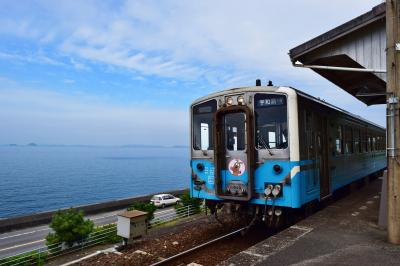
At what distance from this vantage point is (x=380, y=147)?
18.1 m

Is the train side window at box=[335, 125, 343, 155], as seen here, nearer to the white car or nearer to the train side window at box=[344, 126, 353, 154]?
the train side window at box=[344, 126, 353, 154]

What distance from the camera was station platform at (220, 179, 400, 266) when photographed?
541 centimetres

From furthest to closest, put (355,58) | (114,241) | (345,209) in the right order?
(114,241)
(345,209)
(355,58)

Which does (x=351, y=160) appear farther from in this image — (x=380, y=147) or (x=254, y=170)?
(x=380, y=147)

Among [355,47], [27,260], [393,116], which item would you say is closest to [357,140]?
[355,47]

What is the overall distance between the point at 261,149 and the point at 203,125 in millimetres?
1729

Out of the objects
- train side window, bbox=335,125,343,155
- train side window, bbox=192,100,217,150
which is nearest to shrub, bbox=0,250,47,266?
train side window, bbox=192,100,217,150

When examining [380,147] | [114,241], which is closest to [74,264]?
[114,241]


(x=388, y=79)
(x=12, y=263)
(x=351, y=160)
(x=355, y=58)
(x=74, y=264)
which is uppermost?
(x=355, y=58)

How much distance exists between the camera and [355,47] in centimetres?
786

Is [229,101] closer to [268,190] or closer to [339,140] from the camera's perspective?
[268,190]

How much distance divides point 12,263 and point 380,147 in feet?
56.6

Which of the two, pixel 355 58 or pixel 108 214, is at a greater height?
pixel 355 58

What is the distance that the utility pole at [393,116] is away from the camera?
591cm
